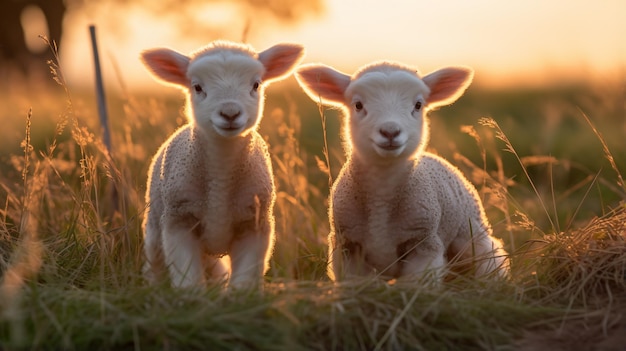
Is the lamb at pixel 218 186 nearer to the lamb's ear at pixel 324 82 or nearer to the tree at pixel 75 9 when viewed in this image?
the lamb's ear at pixel 324 82

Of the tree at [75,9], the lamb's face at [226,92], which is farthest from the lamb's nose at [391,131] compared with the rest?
the tree at [75,9]

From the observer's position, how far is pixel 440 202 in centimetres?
541

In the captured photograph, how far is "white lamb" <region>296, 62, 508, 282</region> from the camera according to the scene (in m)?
5.04

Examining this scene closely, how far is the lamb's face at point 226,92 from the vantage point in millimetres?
4863

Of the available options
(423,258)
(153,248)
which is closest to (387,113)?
(423,258)

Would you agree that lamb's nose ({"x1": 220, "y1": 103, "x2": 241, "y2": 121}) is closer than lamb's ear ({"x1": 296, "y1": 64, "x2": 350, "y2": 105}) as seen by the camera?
Yes

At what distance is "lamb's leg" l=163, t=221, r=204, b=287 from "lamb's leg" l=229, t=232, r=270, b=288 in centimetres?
20

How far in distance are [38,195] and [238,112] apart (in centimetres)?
166

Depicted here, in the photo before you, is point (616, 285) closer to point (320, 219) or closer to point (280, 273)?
point (280, 273)

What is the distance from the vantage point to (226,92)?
5.00m

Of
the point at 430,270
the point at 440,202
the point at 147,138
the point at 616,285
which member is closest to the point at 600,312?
the point at 616,285

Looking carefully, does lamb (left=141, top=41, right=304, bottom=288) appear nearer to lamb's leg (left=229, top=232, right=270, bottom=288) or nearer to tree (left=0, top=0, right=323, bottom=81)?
lamb's leg (left=229, top=232, right=270, bottom=288)

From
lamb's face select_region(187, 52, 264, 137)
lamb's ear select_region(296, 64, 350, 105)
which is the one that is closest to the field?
lamb's ear select_region(296, 64, 350, 105)

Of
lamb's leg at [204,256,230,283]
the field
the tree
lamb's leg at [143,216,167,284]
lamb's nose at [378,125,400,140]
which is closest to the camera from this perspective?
the field
